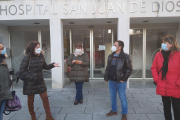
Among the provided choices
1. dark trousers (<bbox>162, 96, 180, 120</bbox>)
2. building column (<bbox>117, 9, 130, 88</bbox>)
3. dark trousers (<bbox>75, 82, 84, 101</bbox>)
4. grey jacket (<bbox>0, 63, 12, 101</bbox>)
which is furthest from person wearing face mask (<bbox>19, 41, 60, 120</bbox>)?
building column (<bbox>117, 9, 130, 88</bbox>)

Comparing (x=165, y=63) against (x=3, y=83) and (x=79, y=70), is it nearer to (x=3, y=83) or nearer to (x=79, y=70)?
(x=79, y=70)

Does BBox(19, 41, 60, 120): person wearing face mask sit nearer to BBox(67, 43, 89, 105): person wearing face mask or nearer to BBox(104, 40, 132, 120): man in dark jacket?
BBox(67, 43, 89, 105): person wearing face mask

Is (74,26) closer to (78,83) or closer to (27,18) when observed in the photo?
(27,18)

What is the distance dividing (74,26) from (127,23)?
296 centimetres

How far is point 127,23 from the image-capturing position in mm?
5613

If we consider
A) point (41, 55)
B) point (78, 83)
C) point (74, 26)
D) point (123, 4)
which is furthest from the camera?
point (74, 26)

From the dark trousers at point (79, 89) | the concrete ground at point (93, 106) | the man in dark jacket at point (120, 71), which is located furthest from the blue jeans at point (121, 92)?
the dark trousers at point (79, 89)

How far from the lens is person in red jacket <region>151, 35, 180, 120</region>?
2533mm

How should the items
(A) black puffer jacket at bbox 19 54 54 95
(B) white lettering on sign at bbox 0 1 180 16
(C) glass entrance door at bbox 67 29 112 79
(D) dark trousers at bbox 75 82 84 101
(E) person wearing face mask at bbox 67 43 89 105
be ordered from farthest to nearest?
(C) glass entrance door at bbox 67 29 112 79, (B) white lettering on sign at bbox 0 1 180 16, (D) dark trousers at bbox 75 82 84 101, (E) person wearing face mask at bbox 67 43 89 105, (A) black puffer jacket at bbox 19 54 54 95

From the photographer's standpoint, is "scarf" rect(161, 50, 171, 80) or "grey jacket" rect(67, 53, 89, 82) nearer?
"scarf" rect(161, 50, 171, 80)

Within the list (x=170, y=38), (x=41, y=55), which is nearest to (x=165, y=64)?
(x=170, y=38)

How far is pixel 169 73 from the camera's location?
2566 millimetres

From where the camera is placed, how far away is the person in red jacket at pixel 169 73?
2.53 m

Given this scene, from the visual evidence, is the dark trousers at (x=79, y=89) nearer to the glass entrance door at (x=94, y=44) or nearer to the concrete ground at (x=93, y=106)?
the concrete ground at (x=93, y=106)
